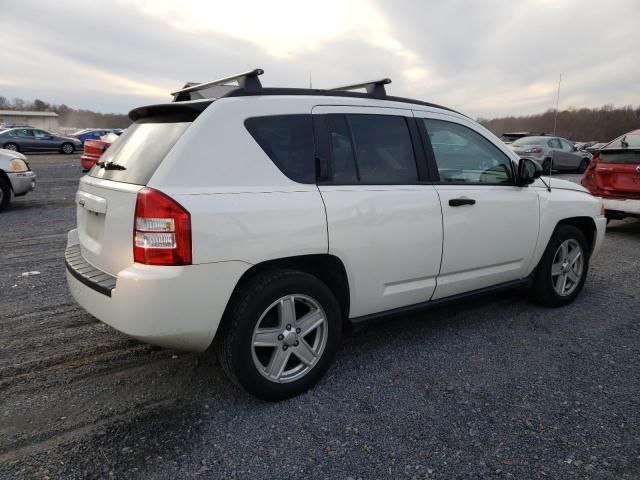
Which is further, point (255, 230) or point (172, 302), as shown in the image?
point (255, 230)

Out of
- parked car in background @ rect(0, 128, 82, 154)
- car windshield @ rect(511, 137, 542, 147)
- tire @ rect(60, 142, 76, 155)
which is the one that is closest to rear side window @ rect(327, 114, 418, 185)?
car windshield @ rect(511, 137, 542, 147)

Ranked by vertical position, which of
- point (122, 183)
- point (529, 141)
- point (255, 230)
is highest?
point (529, 141)

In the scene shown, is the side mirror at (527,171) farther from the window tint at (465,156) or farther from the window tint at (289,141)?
the window tint at (289,141)

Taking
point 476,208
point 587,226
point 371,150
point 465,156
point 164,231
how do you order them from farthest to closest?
point 587,226 < point 465,156 < point 476,208 < point 371,150 < point 164,231

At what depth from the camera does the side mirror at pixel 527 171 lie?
12.8ft

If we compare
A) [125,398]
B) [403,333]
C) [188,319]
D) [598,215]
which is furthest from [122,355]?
[598,215]

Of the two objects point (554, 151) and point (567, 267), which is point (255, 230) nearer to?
point (567, 267)

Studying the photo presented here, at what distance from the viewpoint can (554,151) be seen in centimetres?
1856

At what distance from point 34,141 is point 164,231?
93.5 feet

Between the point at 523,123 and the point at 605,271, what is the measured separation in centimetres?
6131

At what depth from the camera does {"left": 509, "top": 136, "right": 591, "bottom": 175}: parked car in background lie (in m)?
17.5

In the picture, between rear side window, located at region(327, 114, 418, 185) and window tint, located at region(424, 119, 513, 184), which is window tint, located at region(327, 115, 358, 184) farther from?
window tint, located at region(424, 119, 513, 184)

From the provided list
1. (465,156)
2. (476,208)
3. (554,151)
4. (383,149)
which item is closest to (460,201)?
(476,208)

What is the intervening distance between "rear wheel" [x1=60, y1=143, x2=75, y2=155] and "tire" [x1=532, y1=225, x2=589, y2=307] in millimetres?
29227
